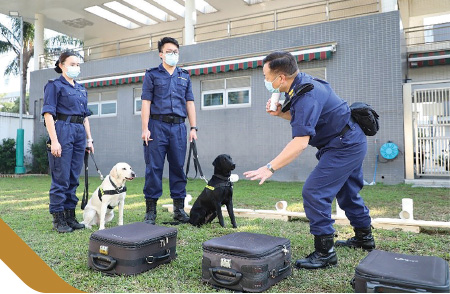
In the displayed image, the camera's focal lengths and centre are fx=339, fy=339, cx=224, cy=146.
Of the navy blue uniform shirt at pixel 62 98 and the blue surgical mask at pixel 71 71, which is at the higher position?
the blue surgical mask at pixel 71 71

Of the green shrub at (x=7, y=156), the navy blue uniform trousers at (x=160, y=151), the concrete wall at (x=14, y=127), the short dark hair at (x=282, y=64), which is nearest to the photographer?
the short dark hair at (x=282, y=64)

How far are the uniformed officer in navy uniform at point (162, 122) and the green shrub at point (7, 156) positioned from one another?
1253cm

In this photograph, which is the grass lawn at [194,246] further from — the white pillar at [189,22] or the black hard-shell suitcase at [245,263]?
the white pillar at [189,22]

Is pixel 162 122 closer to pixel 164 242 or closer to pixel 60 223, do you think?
pixel 60 223

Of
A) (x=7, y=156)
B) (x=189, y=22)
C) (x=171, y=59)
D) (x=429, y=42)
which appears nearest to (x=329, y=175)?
(x=171, y=59)

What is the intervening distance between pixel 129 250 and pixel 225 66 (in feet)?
29.1

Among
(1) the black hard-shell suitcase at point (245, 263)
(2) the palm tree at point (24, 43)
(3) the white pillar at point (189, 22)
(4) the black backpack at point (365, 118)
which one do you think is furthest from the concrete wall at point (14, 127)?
(4) the black backpack at point (365, 118)

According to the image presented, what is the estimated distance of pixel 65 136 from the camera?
3670mm

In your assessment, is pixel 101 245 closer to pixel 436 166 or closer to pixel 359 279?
pixel 359 279

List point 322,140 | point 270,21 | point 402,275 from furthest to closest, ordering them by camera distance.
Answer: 1. point 270,21
2. point 322,140
3. point 402,275

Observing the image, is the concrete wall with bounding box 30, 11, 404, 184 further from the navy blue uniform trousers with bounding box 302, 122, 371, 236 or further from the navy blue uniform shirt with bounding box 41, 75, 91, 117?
the navy blue uniform shirt with bounding box 41, 75, 91, 117

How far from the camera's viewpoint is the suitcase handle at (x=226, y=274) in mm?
2053

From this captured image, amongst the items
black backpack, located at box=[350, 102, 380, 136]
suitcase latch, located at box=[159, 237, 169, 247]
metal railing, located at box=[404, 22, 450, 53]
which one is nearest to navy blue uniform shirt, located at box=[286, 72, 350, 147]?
black backpack, located at box=[350, 102, 380, 136]

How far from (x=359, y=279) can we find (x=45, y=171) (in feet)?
48.4
